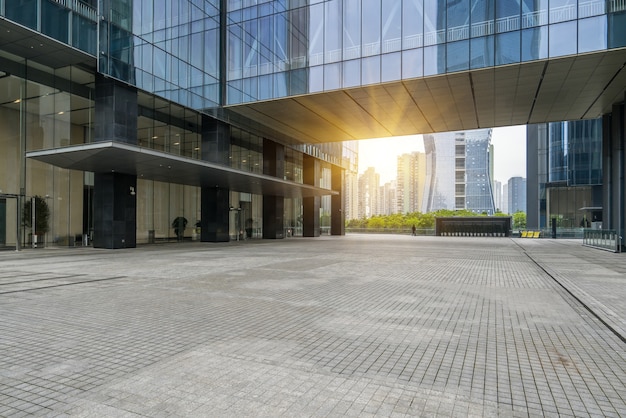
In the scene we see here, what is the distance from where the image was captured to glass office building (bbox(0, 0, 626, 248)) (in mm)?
22406

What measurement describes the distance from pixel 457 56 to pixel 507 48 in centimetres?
269

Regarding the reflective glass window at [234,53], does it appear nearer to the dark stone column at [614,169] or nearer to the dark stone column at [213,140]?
Answer: the dark stone column at [213,140]

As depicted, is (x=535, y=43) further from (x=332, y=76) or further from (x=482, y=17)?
(x=332, y=76)

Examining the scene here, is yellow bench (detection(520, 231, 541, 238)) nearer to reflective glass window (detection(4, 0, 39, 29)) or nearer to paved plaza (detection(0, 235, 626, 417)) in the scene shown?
paved plaza (detection(0, 235, 626, 417))

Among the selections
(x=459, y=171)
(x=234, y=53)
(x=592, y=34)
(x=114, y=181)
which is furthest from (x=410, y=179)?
(x=114, y=181)

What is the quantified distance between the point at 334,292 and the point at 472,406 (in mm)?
6123

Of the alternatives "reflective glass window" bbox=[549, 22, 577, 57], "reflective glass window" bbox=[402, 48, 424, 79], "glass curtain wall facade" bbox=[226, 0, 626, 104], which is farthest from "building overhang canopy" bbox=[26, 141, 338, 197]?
"reflective glass window" bbox=[549, 22, 577, 57]

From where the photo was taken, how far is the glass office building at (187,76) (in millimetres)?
22406

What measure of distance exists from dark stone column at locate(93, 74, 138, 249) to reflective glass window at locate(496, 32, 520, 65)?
21.7 meters

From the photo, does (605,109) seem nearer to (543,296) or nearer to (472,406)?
(543,296)

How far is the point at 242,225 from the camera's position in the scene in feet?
140

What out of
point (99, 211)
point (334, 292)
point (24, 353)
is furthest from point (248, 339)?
point (99, 211)

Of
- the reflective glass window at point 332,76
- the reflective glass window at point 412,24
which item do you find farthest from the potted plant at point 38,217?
the reflective glass window at point 412,24

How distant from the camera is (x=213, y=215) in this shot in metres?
34.5
